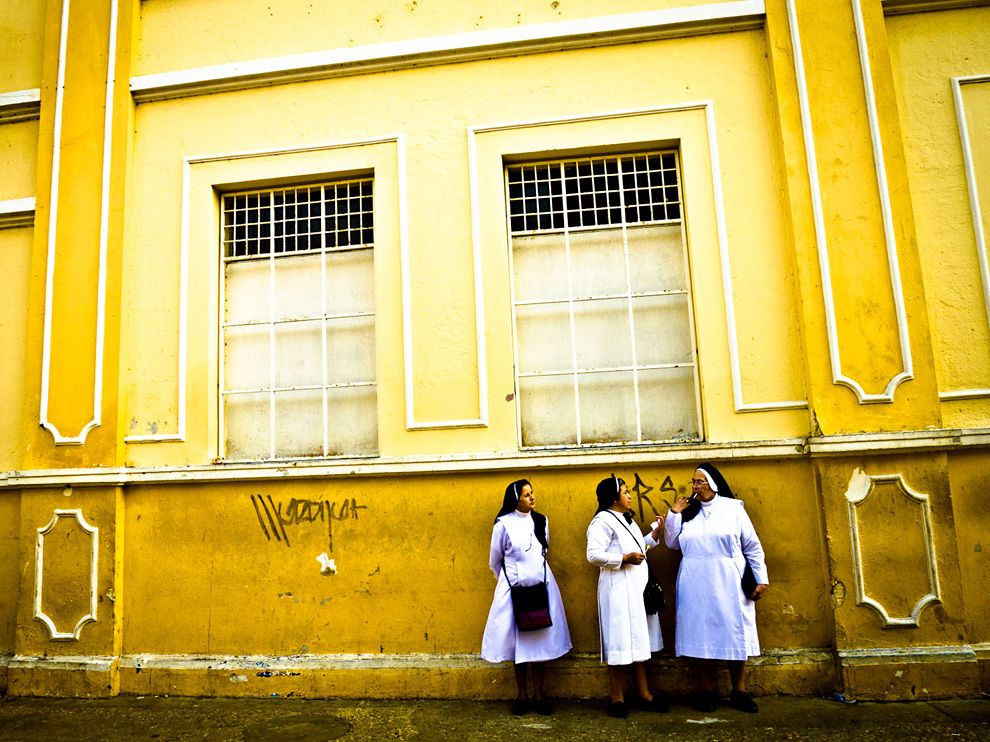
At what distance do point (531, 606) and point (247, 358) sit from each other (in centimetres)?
333

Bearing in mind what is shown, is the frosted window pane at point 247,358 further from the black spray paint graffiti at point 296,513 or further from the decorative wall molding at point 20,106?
the decorative wall molding at point 20,106

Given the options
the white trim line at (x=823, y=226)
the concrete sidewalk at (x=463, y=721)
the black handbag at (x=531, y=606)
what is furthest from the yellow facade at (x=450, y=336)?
the black handbag at (x=531, y=606)

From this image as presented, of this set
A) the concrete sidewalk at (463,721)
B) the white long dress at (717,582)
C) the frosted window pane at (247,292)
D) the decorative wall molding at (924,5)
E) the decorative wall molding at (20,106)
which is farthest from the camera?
the decorative wall molding at (20,106)

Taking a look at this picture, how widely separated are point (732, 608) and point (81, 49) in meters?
7.32

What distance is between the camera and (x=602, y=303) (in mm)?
6312

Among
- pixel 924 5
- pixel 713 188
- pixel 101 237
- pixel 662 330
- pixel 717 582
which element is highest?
pixel 924 5

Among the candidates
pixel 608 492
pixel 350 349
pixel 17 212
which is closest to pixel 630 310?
pixel 608 492

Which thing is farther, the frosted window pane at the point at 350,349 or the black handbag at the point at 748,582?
the frosted window pane at the point at 350,349

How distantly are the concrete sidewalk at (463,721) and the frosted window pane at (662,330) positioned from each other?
2.62 metres

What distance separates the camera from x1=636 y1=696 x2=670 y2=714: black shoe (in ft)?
17.2

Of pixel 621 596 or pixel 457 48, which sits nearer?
pixel 621 596

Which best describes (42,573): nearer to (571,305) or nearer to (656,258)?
(571,305)

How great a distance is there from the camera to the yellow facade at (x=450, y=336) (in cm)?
557

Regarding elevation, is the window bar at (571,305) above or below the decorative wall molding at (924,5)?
below
